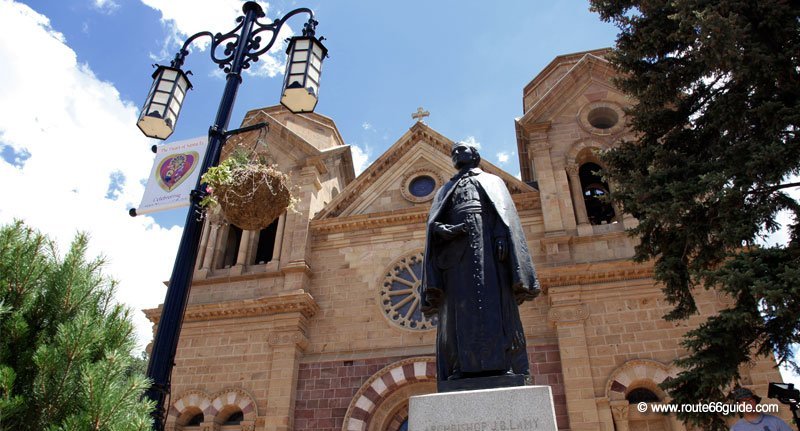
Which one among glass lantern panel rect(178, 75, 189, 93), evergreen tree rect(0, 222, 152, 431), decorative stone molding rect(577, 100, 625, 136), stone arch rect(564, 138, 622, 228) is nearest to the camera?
evergreen tree rect(0, 222, 152, 431)

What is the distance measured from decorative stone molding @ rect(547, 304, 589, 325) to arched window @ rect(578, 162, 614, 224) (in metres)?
4.85

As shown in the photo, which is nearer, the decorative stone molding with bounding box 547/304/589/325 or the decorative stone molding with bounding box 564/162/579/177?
the decorative stone molding with bounding box 547/304/589/325

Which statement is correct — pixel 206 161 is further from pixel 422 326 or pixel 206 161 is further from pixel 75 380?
pixel 422 326

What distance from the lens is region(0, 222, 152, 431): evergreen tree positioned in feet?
11.8

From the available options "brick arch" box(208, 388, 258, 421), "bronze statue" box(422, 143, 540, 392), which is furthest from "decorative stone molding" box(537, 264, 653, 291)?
"bronze statue" box(422, 143, 540, 392)

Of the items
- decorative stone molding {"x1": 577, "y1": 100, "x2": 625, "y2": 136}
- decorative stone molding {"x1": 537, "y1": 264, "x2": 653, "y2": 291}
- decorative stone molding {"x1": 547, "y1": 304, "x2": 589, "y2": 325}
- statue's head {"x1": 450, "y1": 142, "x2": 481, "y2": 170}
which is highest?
decorative stone molding {"x1": 577, "y1": 100, "x2": 625, "y2": 136}

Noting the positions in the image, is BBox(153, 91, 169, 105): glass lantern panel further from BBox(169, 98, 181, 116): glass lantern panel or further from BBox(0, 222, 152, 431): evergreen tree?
BBox(0, 222, 152, 431): evergreen tree

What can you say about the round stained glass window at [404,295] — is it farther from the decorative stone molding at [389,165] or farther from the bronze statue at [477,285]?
the bronze statue at [477,285]

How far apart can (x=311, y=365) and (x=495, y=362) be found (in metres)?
11.1

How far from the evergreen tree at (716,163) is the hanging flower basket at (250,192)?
6.13 meters

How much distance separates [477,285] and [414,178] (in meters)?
13.7

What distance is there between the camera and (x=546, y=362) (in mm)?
13523

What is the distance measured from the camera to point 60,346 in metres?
3.79

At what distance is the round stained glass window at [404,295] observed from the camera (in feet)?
49.5
